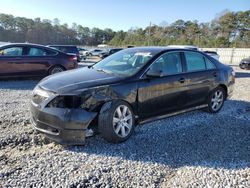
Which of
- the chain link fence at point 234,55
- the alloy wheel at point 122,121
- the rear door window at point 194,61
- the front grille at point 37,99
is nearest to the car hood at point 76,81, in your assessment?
the front grille at point 37,99

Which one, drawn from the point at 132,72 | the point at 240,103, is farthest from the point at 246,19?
the point at 132,72

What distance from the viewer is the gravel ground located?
3430mm

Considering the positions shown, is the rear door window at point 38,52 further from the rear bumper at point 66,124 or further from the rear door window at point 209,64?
the rear bumper at point 66,124

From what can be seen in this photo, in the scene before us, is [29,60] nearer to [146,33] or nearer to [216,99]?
[216,99]

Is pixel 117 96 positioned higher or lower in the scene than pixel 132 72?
lower

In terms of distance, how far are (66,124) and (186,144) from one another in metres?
1.92

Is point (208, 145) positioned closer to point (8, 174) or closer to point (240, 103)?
point (8, 174)

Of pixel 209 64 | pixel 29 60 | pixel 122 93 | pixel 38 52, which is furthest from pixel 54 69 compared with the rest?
pixel 122 93

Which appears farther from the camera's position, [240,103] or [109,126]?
[240,103]

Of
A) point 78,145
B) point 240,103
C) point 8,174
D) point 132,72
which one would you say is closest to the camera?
point 8,174

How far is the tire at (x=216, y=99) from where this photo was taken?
21.4 ft

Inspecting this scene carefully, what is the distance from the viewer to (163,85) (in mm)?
5234

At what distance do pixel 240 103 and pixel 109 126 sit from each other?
4.94 meters

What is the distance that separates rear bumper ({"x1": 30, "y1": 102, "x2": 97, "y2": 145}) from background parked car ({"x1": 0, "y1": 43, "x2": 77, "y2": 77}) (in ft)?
22.0
